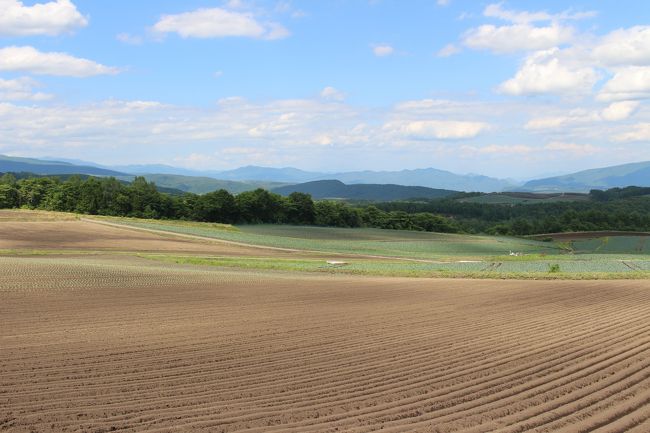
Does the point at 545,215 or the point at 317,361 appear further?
the point at 545,215

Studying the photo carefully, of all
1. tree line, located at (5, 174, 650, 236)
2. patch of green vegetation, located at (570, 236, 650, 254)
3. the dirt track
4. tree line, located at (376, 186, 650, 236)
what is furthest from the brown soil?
tree line, located at (376, 186, 650, 236)

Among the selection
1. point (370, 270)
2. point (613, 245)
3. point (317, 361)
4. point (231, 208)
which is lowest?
point (370, 270)

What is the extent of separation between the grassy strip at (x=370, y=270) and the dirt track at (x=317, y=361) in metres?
14.2

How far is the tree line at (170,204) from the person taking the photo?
11562cm

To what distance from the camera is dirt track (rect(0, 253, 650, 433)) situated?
11648 millimetres

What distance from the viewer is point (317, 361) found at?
54.6 ft

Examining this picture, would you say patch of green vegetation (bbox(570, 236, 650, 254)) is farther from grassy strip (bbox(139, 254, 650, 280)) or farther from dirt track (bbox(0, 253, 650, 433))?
dirt track (bbox(0, 253, 650, 433))

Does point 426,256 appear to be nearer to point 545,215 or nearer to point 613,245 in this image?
point 613,245

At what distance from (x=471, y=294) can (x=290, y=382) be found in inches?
815

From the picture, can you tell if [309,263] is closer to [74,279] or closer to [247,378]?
[74,279]

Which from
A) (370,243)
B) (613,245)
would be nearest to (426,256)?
(370,243)

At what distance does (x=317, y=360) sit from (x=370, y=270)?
33689 millimetres

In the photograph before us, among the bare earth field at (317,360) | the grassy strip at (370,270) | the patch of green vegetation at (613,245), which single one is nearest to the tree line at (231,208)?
the patch of green vegetation at (613,245)

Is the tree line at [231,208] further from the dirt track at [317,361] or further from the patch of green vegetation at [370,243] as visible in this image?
the dirt track at [317,361]
